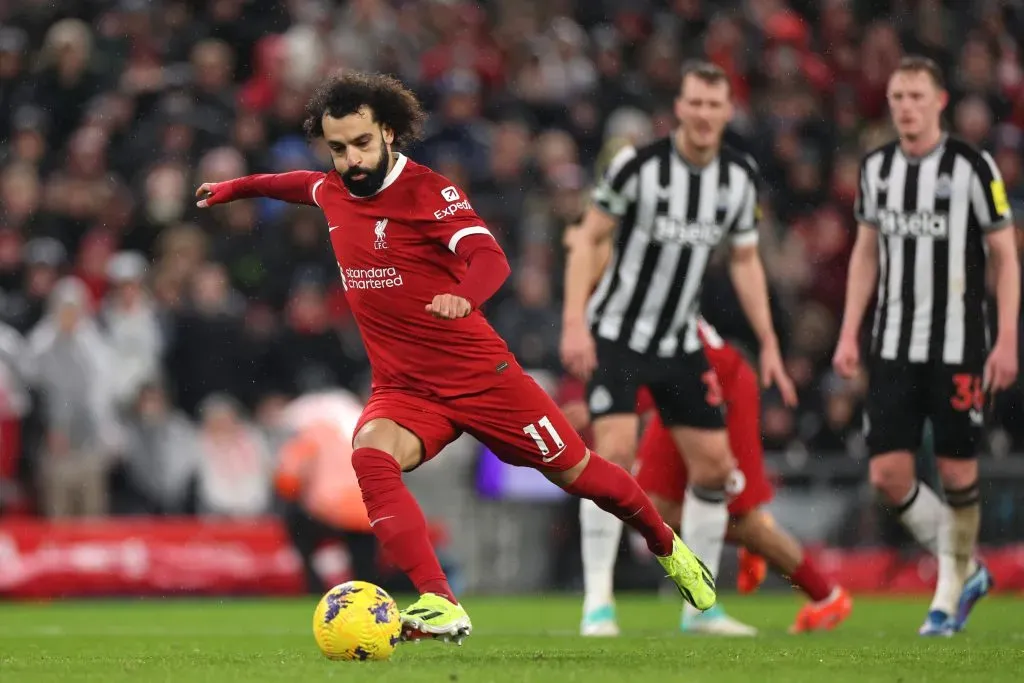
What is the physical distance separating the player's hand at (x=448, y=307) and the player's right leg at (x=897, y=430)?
3.27 metres

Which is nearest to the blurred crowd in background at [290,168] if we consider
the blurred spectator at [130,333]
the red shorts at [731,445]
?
the blurred spectator at [130,333]

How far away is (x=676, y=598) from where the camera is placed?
42.0 ft

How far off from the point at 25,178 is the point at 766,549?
7679 mm

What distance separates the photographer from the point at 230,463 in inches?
540

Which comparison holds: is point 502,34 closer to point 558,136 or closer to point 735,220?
point 558,136

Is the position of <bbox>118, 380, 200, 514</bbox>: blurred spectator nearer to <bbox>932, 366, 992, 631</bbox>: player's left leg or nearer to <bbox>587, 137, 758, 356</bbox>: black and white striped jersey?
<bbox>587, 137, 758, 356</bbox>: black and white striped jersey

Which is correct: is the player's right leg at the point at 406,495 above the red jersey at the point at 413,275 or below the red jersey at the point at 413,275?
below

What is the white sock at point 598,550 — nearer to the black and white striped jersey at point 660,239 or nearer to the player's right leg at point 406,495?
the black and white striped jersey at point 660,239

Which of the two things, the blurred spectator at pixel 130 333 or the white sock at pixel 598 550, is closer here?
the white sock at pixel 598 550

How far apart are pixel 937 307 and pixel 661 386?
1.38m

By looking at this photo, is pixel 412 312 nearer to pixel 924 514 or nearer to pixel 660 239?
pixel 660 239

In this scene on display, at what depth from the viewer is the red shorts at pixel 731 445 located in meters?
9.26

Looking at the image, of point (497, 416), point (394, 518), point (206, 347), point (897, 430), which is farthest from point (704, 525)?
point (206, 347)

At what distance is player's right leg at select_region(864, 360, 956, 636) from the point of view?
8.63m
